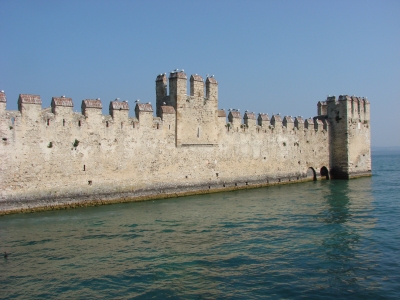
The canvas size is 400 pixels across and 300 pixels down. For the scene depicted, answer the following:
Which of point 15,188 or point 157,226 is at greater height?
point 15,188

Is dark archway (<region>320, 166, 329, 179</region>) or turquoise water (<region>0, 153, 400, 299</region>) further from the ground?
dark archway (<region>320, 166, 329, 179</region>)

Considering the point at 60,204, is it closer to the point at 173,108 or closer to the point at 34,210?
the point at 34,210

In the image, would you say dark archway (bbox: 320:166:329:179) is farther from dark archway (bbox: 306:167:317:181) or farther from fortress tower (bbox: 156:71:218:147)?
fortress tower (bbox: 156:71:218:147)

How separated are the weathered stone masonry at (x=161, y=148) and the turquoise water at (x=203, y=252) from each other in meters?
1.57

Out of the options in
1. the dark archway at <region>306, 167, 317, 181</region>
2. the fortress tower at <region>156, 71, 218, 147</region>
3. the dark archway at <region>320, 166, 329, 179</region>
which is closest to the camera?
the fortress tower at <region>156, 71, 218, 147</region>

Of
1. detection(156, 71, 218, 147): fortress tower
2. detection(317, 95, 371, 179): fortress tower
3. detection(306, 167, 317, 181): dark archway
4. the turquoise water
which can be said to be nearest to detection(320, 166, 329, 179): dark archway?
detection(317, 95, 371, 179): fortress tower

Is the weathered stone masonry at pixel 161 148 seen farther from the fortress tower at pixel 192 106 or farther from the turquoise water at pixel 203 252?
the turquoise water at pixel 203 252

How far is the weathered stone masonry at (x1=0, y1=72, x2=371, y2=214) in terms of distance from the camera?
19.1 metres

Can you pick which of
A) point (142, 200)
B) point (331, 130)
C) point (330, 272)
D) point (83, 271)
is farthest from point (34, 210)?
point (331, 130)

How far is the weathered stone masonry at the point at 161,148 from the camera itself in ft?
62.5

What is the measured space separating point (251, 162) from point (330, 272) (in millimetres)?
18957

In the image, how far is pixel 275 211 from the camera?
2014 centimetres

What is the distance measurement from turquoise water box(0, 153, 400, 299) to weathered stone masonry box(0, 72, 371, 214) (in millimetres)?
1568

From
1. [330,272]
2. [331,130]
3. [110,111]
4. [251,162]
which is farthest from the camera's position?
[331,130]
